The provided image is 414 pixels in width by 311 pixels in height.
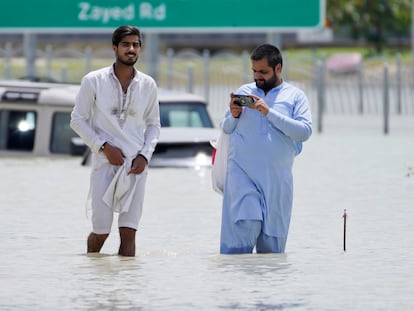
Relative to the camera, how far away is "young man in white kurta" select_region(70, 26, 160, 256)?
11.7 metres

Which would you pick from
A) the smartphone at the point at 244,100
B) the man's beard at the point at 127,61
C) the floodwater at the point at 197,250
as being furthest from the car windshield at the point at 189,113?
the smartphone at the point at 244,100

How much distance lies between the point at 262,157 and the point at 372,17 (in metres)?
73.8

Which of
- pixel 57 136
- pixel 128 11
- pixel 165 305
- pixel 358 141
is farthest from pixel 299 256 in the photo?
pixel 128 11

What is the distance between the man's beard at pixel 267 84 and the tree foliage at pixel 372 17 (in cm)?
7036

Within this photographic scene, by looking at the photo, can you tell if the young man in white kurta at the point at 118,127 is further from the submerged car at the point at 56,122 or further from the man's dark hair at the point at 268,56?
the submerged car at the point at 56,122

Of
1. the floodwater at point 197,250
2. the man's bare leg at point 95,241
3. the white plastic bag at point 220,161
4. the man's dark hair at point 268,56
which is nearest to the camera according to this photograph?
the floodwater at point 197,250

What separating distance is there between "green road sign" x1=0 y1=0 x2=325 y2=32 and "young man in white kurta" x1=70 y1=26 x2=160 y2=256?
19738mm

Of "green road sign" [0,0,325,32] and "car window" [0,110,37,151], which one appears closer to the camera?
"car window" [0,110,37,151]

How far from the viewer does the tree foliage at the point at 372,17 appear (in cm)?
8250

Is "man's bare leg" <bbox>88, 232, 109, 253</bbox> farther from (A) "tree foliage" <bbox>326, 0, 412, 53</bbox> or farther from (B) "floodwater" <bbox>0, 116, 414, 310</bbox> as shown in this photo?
(A) "tree foliage" <bbox>326, 0, 412, 53</bbox>

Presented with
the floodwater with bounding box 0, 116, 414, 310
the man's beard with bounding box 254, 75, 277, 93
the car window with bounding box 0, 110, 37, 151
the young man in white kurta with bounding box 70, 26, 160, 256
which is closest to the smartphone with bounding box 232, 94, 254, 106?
the man's beard with bounding box 254, 75, 277, 93

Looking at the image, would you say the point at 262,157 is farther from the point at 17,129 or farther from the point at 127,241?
the point at 17,129

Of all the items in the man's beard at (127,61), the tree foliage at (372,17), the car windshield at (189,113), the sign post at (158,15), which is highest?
the tree foliage at (372,17)

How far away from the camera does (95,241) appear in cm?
1219
